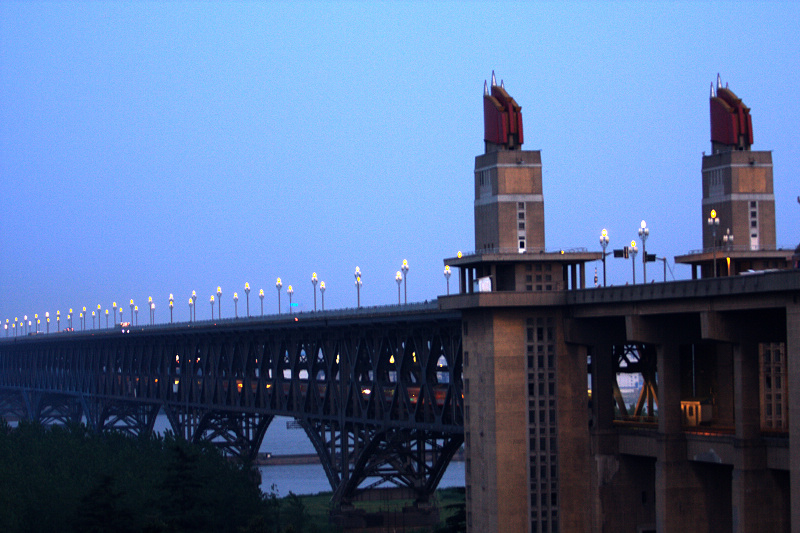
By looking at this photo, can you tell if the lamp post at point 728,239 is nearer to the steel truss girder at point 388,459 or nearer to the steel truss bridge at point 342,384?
the steel truss bridge at point 342,384

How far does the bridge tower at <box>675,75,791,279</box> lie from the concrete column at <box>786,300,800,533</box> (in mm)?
18946

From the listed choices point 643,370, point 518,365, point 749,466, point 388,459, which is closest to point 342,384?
point 388,459

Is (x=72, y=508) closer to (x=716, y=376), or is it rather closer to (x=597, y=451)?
(x=597, y=451)

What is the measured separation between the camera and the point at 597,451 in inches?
2911

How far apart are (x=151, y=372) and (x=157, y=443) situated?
171ft

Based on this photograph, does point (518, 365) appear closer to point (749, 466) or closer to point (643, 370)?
point (643, 370)

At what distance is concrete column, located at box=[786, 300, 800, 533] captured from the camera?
55219 millimetres

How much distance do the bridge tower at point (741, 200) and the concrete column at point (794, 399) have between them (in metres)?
18.9

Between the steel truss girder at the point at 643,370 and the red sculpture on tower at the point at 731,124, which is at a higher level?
the red sculpture on tower at the point at 731,124

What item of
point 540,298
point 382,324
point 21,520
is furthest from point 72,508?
point 540,298

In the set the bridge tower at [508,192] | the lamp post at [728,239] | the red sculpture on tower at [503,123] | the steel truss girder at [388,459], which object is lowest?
the steel truss girder at [388,459]

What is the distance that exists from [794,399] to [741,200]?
2188 cm

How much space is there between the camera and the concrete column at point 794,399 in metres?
55.2

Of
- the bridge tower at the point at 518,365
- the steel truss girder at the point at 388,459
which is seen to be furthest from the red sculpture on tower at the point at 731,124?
the steel truss girder at the point at 388,459
